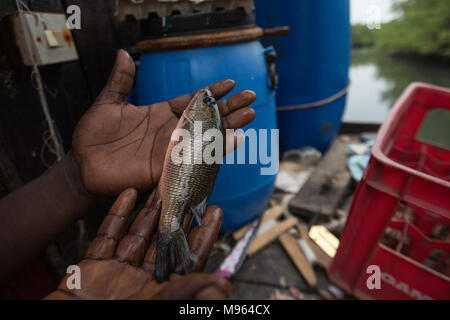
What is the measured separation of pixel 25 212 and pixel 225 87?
131 centimetres

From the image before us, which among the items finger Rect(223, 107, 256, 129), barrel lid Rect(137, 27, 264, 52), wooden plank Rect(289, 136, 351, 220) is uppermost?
barrel lid Rect(137, 27, 264, 52)

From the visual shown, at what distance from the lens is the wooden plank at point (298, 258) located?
2073 millimetres

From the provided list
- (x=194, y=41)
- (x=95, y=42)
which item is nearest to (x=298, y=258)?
(x=194, y=41)

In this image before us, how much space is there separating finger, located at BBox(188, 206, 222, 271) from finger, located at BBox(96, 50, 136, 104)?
87cm

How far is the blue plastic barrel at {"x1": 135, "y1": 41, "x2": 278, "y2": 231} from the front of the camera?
1.81 metres

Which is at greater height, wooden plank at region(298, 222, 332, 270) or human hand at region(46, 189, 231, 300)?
human hand at region(46, 189, 231, 300)

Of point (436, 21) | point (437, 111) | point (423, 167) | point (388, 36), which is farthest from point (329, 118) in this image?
point (388, 36)

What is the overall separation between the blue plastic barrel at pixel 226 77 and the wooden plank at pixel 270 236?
0.32 m

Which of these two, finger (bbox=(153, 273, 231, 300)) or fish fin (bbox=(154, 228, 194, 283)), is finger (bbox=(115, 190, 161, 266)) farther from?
finger (bbox=(153, 273, 231, 300))

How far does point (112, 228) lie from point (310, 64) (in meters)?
3.20

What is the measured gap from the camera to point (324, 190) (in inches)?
112

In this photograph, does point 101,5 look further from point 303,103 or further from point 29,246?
point 303,103

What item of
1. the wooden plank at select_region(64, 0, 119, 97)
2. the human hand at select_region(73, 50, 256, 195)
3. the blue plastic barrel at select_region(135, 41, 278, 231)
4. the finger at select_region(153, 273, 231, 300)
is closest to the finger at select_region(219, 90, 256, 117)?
the human hand at select_region(73, 50, 256, 195)

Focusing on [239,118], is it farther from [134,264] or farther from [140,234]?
[134,264]
